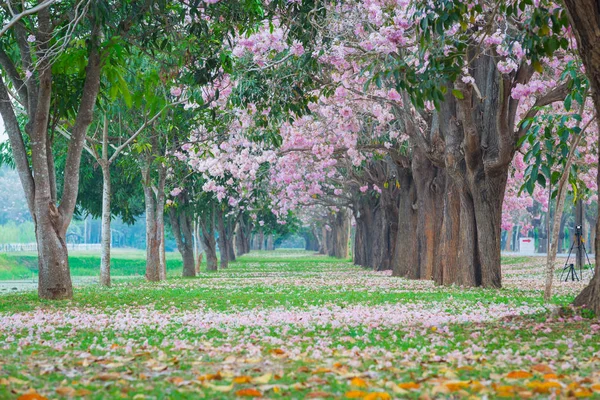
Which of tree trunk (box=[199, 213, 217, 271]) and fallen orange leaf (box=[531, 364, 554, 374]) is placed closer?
fallen orange leaf (box=[531, 364, 554, 374])

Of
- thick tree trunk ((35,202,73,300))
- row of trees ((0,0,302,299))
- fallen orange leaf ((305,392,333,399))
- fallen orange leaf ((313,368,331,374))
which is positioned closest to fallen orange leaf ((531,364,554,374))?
fallen orange leaf ((313,368,331,374))

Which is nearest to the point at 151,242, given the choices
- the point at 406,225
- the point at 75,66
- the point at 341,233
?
the point at 406,225

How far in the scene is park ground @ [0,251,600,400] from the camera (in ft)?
17.8

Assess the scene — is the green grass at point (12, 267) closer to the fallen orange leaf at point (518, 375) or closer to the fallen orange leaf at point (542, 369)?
the fallen orange leaf at point (542, 369)

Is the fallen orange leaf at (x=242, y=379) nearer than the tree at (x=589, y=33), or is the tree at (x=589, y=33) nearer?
the fallen orange leaf at (x=242, y=379)

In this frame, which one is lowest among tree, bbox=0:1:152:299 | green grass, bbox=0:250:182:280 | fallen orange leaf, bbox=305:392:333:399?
green grass, bbox=0:250:182:280

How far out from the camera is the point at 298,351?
24.4ft

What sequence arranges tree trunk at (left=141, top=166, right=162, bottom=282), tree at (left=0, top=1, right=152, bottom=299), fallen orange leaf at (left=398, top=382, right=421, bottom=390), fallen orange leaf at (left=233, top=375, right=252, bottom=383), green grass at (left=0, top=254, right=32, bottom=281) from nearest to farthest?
fallen orange leaf at (left=398, top=382, right=421, bottom=390) → fallen orange leaf at (left=233, top=375, right=252, bottom=383) → tree at (left=0, top=1, right=152, bottom=299) → tree trunk at (left=141, top=166, right=162, bottom=282) → green grass at (left=0, top=254, right=32, bottom=281)

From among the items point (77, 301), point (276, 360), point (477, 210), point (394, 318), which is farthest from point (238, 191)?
point (276, 360)

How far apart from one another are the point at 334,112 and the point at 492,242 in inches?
321

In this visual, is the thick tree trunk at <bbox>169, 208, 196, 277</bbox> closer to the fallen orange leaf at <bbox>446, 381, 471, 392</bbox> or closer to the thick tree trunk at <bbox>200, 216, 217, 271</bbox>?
the thick tree trunk at <bbox>200, 216, 217, 271</bbox>

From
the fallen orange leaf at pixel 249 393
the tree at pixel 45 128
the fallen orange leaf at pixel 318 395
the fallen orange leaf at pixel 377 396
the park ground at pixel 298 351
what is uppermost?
the tree at pixel 45 128

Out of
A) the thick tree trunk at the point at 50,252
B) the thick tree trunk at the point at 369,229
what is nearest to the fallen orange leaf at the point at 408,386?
the thick tree trunk at the point at 50,252

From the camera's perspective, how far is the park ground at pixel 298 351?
17.8 ft
